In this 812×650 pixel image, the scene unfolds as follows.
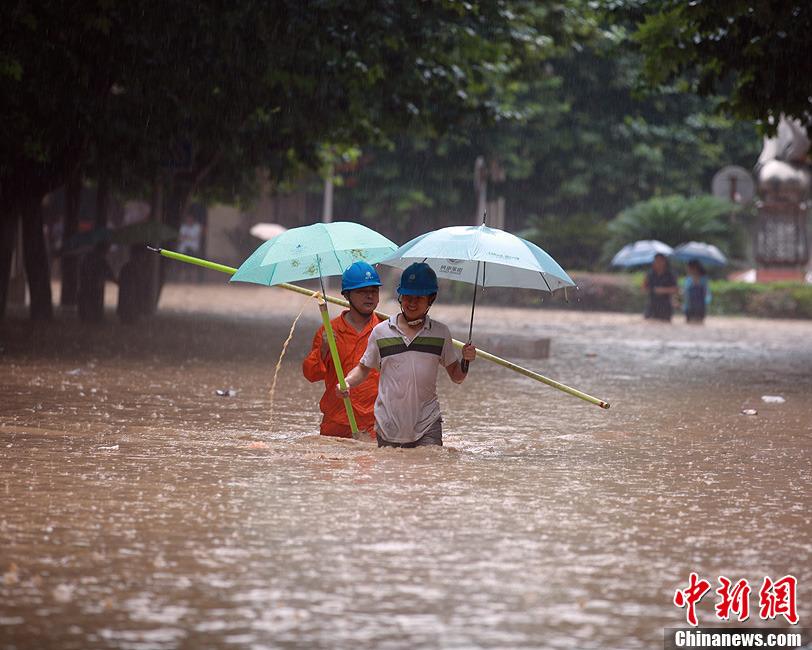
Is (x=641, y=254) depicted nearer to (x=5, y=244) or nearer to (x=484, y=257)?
(x=5, y=244)

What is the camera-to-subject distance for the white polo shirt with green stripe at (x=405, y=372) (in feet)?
23.1

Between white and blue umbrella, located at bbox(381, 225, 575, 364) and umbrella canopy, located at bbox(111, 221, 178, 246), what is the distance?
11.4 metres

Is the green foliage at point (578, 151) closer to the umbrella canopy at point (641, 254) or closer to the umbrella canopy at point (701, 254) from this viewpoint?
the umbrella canopy at point (701, 254)

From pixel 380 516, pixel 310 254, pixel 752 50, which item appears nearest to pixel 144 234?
pixel 752 50

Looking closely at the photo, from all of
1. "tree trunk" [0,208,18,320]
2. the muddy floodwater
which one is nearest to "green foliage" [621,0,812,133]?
the muddy floodwater

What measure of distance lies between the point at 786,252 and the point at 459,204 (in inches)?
509

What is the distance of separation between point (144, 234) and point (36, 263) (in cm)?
241

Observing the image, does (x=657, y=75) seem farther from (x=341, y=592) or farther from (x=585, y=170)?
(x=585, y=170)

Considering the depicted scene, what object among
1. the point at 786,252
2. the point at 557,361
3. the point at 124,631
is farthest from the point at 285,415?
the point at 786,252

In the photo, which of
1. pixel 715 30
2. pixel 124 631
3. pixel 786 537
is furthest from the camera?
pixel 715 30

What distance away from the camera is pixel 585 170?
41.6 meters

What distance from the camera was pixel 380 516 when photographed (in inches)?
226

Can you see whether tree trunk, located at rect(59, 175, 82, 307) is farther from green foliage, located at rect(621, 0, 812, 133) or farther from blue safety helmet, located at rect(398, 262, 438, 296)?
blue safety helmet, located at rect(398, 262, 438, 296)

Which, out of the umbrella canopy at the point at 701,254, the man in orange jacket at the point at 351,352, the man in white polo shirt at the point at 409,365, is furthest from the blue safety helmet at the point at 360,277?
the umbrella canopy at the point at 701,254
